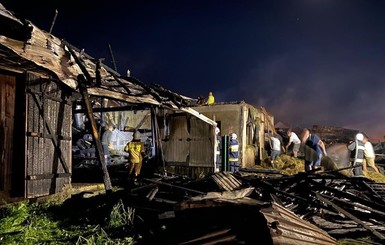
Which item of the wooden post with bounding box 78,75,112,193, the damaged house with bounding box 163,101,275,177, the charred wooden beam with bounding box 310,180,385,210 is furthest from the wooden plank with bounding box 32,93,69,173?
the damaged house with bounding box 163,101,275,177

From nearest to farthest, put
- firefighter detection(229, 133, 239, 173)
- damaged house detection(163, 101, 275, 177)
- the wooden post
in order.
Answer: the wooden post, firefighter detection(229, 133, 239, 173), damaged house detection(163, 101, 275, 177)

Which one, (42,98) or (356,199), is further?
(42,98)

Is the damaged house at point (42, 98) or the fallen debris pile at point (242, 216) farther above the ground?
the damaged house at point (42, 98)

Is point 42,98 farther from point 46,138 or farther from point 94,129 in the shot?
point 94,129

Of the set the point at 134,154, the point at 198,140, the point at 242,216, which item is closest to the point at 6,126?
the point at 134,154

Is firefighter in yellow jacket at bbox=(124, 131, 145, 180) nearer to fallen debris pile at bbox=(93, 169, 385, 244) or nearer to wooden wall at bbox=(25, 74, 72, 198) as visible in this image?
wooden wall at bbox=(25, 74, 72, 198)

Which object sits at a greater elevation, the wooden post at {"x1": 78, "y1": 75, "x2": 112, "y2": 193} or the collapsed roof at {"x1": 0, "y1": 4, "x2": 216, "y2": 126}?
the collapsed roof at {"x1": 0, "y1": 4, "x2": 216, "y2": 126}

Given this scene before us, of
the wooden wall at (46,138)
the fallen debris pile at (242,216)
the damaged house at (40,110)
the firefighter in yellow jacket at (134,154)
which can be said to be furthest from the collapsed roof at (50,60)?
the fallen debris pile at (242,216)

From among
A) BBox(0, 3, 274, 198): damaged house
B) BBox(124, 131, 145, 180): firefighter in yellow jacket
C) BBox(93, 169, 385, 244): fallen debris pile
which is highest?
BBox(0, 3, 274, 198): damaged house

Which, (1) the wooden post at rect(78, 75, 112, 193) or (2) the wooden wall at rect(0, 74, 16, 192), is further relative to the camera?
(1) the wooden post at rect(78, 75, 112, 193)

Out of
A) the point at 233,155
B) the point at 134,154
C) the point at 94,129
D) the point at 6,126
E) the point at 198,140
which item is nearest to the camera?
the point at 6,126

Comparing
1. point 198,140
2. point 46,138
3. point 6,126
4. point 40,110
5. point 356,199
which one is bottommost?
point 356,199

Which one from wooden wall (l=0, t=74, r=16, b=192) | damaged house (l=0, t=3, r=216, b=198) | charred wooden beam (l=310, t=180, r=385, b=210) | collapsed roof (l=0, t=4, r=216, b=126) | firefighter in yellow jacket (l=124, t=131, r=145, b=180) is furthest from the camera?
firefighter in yellow jacket (l=124, t=131, r=145, b=180)

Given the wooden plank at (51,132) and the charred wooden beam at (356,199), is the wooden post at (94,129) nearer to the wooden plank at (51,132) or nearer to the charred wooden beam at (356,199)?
the wooden plank at (51,132)
